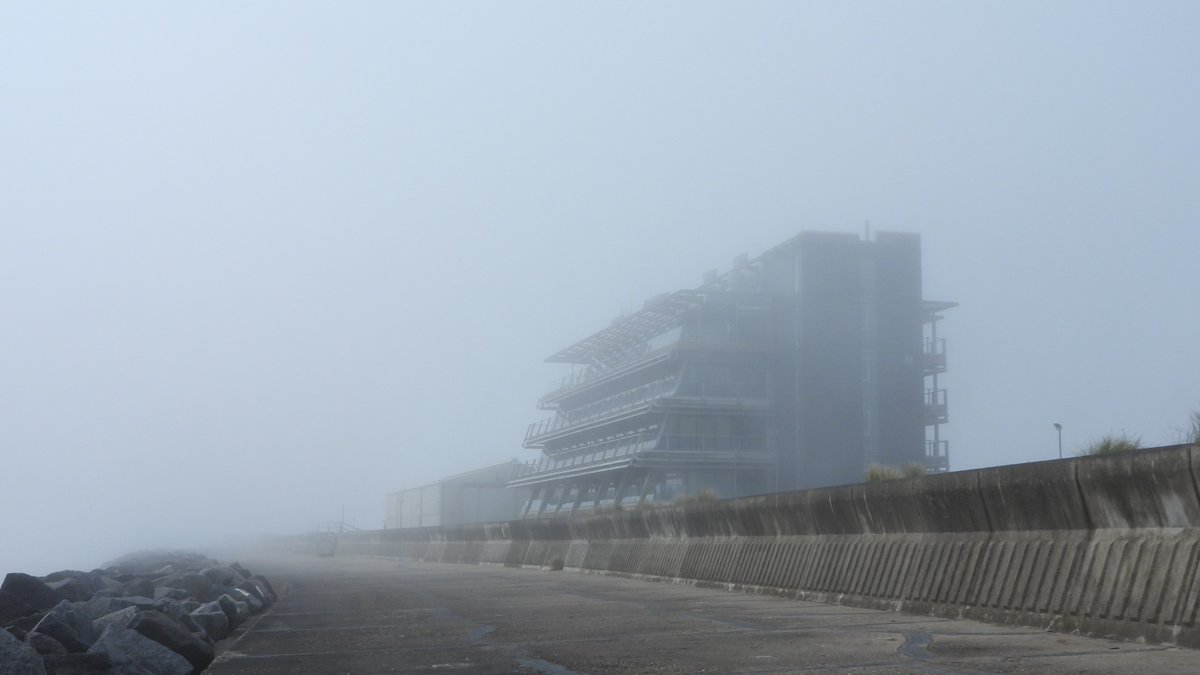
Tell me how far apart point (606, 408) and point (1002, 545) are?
8394 centimetres

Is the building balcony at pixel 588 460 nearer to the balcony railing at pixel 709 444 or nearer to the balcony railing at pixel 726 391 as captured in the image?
the balcony railing at pixel 709 444

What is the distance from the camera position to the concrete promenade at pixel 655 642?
27.0 ft

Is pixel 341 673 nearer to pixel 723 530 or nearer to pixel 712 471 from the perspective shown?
pixel 723 530

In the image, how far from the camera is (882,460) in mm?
85750

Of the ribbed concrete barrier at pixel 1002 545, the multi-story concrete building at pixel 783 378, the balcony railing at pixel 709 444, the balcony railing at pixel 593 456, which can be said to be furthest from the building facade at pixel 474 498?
the ribbed concrete barrier at pixel 1002 545

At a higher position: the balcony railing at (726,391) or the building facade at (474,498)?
the balcony railing at (726,391)

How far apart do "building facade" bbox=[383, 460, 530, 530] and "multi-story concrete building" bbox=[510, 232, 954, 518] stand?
1085 inches

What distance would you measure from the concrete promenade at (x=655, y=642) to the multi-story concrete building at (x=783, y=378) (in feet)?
209

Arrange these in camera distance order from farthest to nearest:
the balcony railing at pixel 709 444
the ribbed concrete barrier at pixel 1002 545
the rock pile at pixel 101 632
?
1. the balcony railing at pixel 709 444
2. the ribbed concrete barrier at pixel 1002 545
3. the rock pile at pixel 101 632

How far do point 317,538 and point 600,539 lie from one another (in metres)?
73.4

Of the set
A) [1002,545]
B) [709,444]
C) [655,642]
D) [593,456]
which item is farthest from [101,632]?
[593,456]

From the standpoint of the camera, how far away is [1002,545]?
36.9 feet

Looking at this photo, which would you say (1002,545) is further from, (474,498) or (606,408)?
(474,498)

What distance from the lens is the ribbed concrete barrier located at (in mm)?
8867
